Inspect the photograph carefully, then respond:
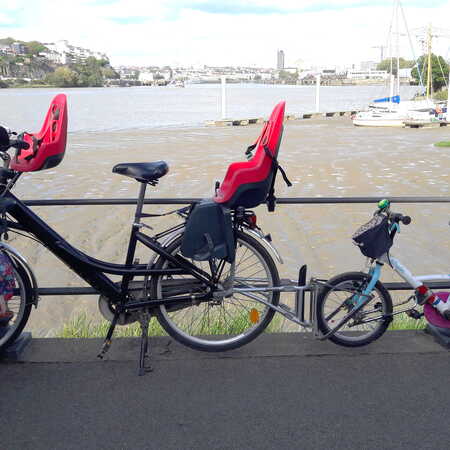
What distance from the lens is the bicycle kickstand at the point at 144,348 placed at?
3.65m

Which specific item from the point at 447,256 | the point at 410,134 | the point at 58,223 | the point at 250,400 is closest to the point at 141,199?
the point at 250,400

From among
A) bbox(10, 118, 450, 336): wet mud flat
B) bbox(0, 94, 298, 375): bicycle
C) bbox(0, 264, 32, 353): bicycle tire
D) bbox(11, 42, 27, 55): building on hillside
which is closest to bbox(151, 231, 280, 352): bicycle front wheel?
bbox(0, 94, 298, 375): bicycle

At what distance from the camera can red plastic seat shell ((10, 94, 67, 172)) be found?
359 centimetres

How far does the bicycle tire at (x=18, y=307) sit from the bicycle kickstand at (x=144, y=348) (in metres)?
0.69

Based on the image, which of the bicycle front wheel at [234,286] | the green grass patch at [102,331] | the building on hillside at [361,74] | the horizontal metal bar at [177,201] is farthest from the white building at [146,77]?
the bicycle front wheel at [234,286]

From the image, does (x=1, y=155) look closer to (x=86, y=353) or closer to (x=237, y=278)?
(x=86, y=353)

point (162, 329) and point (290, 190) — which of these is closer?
point (162, 329)

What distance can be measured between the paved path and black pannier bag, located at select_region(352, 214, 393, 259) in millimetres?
664

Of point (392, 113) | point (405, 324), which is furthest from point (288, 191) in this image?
point (392, 113)

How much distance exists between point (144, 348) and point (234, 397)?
0.66 m

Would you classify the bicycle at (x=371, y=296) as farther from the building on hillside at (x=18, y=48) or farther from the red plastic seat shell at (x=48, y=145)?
the building on hillside at (x=18, y=48)

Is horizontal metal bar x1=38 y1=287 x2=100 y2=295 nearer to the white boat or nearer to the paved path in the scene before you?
the paved path

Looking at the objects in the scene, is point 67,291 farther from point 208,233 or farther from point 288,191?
point 288,191

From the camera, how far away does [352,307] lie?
3.93 metres
